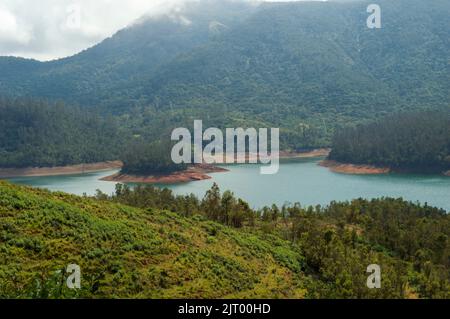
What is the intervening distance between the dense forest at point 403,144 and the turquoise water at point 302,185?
474cm

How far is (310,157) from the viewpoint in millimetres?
150000

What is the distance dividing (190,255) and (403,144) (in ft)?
304

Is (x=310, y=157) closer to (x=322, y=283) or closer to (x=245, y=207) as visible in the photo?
(x=245, y=207)

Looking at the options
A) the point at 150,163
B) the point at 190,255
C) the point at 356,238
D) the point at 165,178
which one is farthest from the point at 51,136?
the point at 190,255

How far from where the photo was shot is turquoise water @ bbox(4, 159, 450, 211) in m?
72.8

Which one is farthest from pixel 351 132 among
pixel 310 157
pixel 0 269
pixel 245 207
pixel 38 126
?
pixel 0 269

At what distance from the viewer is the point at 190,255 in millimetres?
26312

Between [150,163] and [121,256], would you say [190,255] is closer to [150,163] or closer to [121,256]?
[121,256]

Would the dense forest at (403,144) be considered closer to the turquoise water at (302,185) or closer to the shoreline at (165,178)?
the turquoise water at (302,185)

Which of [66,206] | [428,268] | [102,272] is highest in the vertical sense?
[66,206]

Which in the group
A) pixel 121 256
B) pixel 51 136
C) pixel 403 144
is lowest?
pixel 121 256
